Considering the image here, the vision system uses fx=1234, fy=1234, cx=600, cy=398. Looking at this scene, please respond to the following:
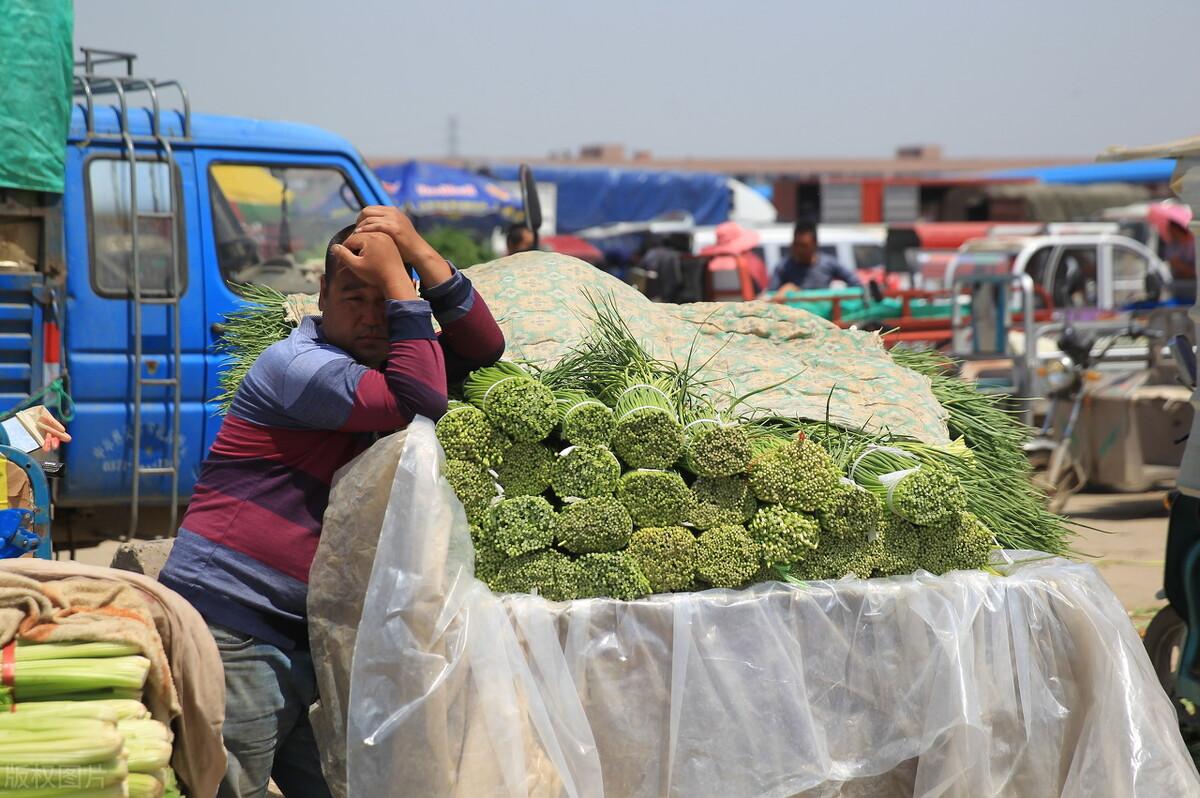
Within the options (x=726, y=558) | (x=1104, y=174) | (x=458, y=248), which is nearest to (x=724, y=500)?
(x=726, y=558)

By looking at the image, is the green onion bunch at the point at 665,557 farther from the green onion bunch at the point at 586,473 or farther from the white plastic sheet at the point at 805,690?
the green onion bunch at the point at 586,473

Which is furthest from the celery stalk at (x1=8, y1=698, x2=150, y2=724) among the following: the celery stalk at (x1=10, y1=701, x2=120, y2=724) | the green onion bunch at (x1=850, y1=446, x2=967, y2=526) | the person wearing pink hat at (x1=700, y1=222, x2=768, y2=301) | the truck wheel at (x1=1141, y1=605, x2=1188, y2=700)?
the person wearing pink hat at (x1=700, y1=222, x2=768, y2=301)

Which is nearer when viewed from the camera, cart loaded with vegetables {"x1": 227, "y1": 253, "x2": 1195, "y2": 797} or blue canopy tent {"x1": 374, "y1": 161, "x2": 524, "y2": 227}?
cart loaded with vegetables {"x1": 227, "y1": 253, "x2": 1195, "y2": 797}

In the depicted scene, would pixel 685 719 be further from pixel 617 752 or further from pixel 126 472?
pixel 126 472

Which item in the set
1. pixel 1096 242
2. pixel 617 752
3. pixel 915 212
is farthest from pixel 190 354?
pixel 915 212

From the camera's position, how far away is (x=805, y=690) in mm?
2936

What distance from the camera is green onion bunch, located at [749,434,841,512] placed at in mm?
2979

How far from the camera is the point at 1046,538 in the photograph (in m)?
3.55

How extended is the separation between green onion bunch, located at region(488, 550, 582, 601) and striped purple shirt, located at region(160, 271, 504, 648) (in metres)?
0.43

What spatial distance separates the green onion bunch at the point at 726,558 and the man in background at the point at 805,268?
724 cm

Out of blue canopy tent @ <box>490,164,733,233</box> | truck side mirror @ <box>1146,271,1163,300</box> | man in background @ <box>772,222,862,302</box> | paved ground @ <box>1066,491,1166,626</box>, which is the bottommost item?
paved ground @ <box>1066,491,1166,626</box>

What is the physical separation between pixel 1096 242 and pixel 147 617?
13269 millimetres

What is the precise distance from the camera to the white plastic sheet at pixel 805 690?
8.80 ft

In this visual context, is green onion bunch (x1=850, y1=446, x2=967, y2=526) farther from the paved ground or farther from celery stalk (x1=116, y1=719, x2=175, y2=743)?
the paved ground
